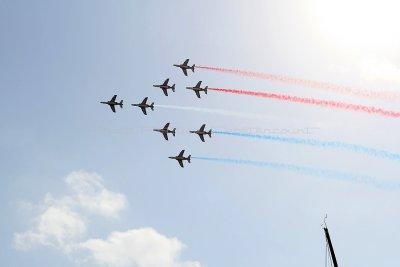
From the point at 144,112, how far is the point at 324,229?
236 ft

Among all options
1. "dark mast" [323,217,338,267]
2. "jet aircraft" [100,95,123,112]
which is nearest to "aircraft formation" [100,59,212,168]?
"jet aircraft" [100,95,123,112]

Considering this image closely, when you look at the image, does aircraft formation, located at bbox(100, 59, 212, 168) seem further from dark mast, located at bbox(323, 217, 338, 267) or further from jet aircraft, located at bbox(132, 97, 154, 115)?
dark mast, located at bbox(323, 217, 338, 267)

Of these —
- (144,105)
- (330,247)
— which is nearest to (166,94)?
(144,105)

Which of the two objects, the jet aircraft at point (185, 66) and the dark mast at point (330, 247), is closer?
the dark mast at point (330, 247)

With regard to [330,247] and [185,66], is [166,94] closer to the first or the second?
[185,66]

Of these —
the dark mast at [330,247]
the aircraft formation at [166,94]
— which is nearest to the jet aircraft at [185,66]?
the aircraft formation at [166,94]

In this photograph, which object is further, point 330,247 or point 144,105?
point 144,105

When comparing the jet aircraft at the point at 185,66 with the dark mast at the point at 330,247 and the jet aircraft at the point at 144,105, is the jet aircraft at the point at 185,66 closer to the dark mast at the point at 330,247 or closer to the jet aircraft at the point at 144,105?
the jet aircraft at the point at 144,105

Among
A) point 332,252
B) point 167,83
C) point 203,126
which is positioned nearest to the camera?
point 332,252

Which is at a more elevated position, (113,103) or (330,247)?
(113,103)

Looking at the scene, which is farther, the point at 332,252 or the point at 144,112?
the point at 144,112

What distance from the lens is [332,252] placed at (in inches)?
3457

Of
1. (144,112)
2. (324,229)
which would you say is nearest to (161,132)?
(144,112)

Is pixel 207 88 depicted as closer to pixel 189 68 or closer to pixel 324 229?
pixel 189 68
